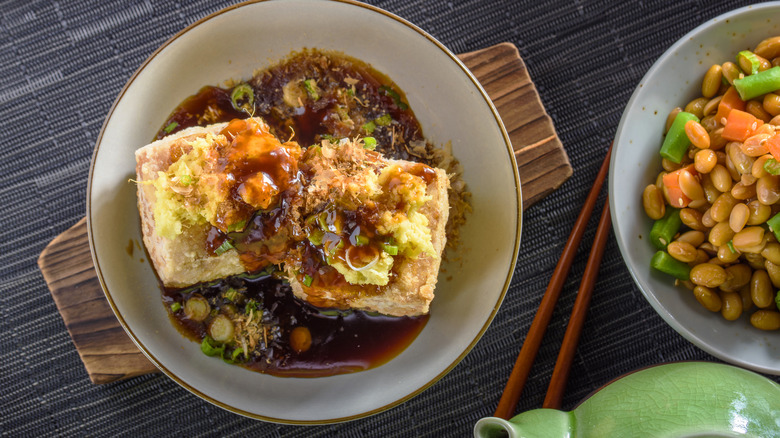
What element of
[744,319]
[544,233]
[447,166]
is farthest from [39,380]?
[744,319]

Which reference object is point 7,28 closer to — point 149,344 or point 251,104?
point 251,104

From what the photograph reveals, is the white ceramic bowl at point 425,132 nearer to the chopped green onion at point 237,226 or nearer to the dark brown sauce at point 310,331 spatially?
the dark brown sauce at point 310,331

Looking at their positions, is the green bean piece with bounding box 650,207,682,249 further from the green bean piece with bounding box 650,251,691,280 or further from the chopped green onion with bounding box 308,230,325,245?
the chopped green onion with bounding box 308,230,325,245

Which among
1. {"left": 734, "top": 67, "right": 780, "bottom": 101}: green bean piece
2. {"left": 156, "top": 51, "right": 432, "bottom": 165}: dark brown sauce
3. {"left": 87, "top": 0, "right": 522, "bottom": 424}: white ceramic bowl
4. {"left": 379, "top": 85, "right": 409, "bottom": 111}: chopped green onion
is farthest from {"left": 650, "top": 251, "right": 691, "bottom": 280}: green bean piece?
{"left": 379, "top": 85, "right": 409, "bottom": 111}: chopped green onion

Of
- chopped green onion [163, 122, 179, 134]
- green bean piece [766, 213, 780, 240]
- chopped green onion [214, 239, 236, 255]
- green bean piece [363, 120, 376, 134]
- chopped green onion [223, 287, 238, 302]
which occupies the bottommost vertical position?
chopped green onion [223, 287, 238, 302]

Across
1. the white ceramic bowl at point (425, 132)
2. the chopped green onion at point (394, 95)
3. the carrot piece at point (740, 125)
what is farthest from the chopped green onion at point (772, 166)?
the chopped green onion at point (394, 95)

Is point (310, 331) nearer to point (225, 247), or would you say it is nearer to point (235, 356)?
point (235, 356)
